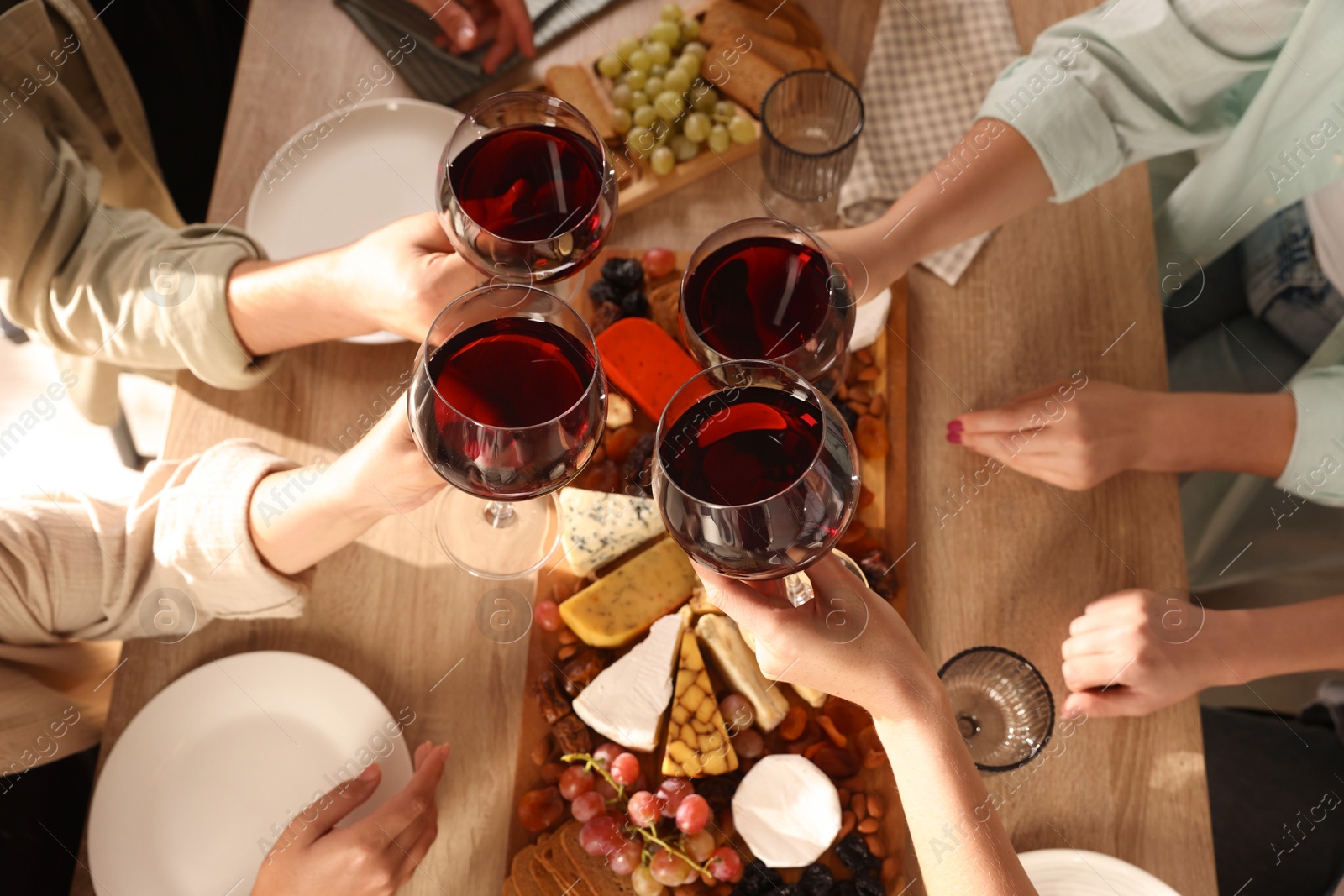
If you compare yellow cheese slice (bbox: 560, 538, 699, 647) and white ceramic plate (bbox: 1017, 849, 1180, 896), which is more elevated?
yellow cheese slice (bbox: 560, 538, 699, 647)

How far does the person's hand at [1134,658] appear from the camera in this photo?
94 cm

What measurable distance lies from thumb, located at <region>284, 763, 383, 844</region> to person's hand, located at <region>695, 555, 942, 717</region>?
0.43 m

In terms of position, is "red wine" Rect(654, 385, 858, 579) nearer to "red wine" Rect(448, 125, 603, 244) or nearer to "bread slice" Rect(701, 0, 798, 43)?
"red wine" Rect(448, 125, 603, 244)

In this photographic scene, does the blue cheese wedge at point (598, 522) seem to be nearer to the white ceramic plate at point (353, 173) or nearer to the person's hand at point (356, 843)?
the person's hand at point (356, 843)

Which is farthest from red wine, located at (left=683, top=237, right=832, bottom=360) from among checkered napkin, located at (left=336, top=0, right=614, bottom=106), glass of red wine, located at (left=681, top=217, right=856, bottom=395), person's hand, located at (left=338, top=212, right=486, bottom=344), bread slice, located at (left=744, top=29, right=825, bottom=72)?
checkered napkin, located at (left=336, top=0, right=614, bottom=106)

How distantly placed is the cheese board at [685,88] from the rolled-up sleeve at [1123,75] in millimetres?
307

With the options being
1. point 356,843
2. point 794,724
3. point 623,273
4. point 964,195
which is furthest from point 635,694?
point 964,195

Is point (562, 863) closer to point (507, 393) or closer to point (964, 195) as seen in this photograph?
point (507, 393)

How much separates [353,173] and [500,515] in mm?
517

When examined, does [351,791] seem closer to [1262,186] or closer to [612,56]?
[612,56]

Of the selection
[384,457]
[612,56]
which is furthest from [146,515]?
[612,56]

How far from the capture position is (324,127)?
1170 mm

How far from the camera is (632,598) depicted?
97 cm

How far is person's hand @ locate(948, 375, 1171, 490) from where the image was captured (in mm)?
1026
